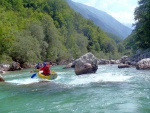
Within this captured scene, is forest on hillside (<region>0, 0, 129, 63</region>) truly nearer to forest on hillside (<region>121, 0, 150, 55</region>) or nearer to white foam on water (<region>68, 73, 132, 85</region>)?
white foam on water (<region>68, 73, 132, 85</region>)

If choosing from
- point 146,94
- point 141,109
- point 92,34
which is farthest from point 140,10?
point 92,34

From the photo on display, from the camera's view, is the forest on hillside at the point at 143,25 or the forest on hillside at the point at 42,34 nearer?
the forest on hillside at the point at 143,25

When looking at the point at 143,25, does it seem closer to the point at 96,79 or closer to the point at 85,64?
the point at 85,64

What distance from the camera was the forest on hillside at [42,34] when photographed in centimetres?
3978

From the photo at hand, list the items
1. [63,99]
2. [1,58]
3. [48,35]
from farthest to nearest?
[48,35]
[1,58]
[63,99]

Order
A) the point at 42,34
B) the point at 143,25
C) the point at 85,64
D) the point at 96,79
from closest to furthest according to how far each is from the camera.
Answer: the point at 96,79 → the point at 85,64 → the point at 143,25 → the point at 42,34

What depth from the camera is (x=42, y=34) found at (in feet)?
168

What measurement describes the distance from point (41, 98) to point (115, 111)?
15.4 feet

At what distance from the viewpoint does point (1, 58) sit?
3472 centimetres

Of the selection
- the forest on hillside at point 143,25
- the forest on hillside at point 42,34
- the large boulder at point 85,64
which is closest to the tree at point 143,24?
the forest on hillside at point 143,25

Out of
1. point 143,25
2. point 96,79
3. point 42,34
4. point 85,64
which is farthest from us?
point 42,34

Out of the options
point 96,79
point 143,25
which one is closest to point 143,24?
point 143,25

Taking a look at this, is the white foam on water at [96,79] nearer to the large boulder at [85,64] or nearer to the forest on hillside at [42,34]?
the large boulder at [85,64]

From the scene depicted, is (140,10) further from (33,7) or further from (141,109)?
(33,7)
